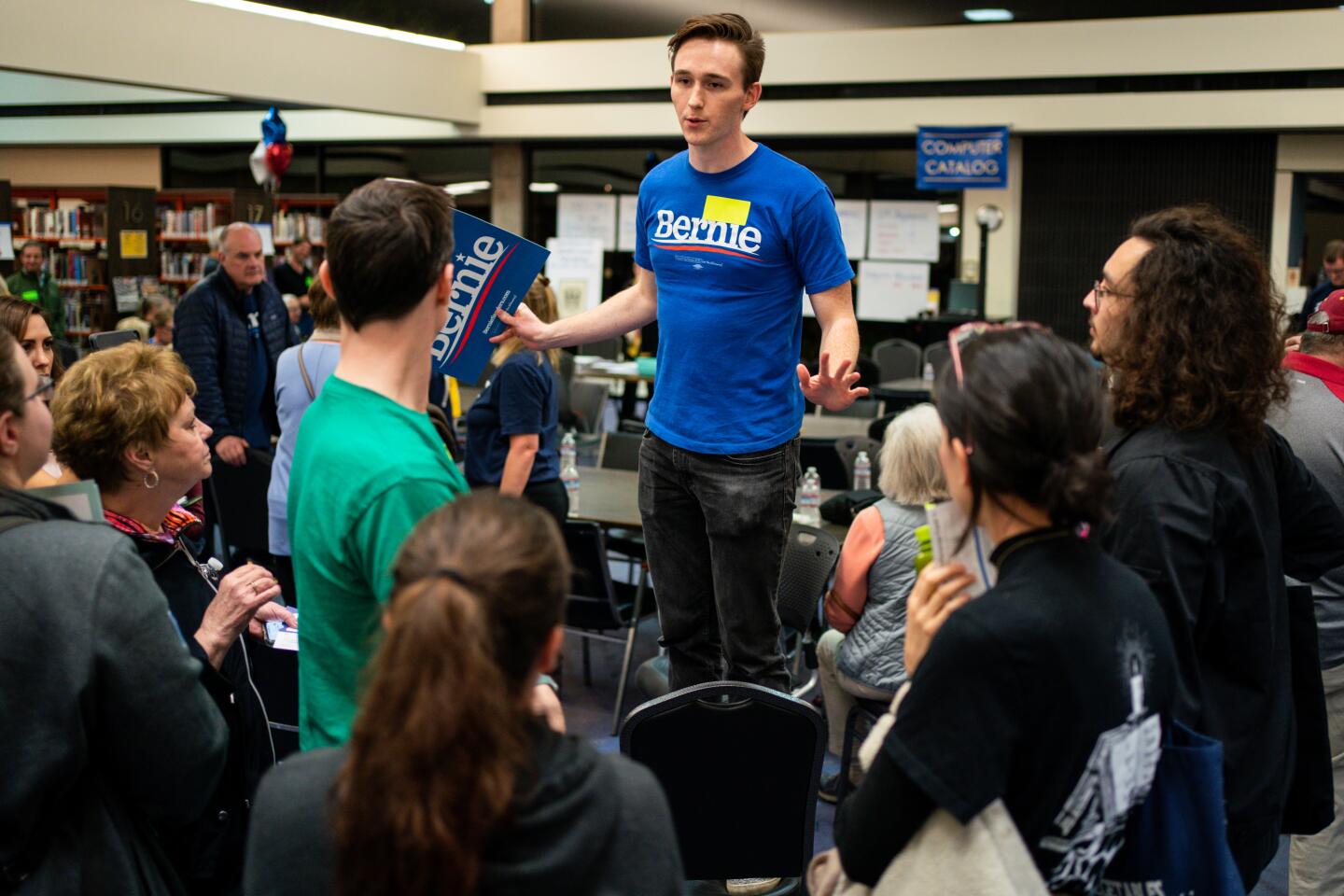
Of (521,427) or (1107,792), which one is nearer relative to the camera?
(1107,792)

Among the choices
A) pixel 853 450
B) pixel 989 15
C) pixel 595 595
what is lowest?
pixel 595 595

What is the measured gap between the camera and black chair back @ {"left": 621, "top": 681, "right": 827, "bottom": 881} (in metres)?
2.63

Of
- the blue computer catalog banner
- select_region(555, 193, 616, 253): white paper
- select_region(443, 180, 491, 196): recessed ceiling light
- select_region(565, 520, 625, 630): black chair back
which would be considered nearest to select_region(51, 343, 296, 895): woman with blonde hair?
select_region(565, 520, 625, 630): black chair back

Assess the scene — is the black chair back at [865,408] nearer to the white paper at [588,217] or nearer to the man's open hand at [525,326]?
the man's open hand at [525,326]

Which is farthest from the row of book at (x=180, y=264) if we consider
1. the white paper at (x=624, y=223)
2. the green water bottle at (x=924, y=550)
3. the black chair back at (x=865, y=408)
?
the green water bottle at (x=924, y=550)

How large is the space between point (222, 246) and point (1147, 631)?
5050mm

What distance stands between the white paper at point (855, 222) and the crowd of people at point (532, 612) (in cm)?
1113

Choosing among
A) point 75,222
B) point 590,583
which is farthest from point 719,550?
point 75,222

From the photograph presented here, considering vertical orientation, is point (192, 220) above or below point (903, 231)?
above

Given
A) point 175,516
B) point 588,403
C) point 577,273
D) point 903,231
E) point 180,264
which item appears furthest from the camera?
point 180,264

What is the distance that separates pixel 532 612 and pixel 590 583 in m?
3.56

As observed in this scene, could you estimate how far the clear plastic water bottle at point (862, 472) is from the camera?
5.48 metres

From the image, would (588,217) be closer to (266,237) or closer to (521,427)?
(266,237)

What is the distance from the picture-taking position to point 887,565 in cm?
366
